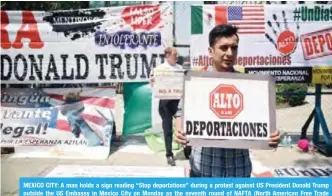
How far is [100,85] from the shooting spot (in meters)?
6.54

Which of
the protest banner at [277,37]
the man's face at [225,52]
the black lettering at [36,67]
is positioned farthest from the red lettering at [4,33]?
the man's face at [225,52]

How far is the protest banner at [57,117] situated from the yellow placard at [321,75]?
A: 2.99m

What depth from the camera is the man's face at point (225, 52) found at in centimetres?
230

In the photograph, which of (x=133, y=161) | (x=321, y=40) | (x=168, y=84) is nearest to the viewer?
(x=133, y=161)

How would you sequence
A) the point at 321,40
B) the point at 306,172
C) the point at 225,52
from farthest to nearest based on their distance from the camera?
the point at 321,40 < the point at 306,172 < the point at 225,52

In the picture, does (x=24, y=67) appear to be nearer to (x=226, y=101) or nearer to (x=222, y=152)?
(x=222, y=152)

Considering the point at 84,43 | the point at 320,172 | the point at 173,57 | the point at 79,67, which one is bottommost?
the point at 320,172

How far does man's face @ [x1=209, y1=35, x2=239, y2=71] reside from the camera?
2304 mm

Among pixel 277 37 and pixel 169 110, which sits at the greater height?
pixel 277 37

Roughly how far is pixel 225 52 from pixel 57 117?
4.56m

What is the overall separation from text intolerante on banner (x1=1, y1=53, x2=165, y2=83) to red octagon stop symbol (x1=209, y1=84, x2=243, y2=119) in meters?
4.25

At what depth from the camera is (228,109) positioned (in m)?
2.14

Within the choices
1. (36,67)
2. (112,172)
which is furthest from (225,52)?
(36,67)

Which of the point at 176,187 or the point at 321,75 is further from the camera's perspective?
the point at 321,75
